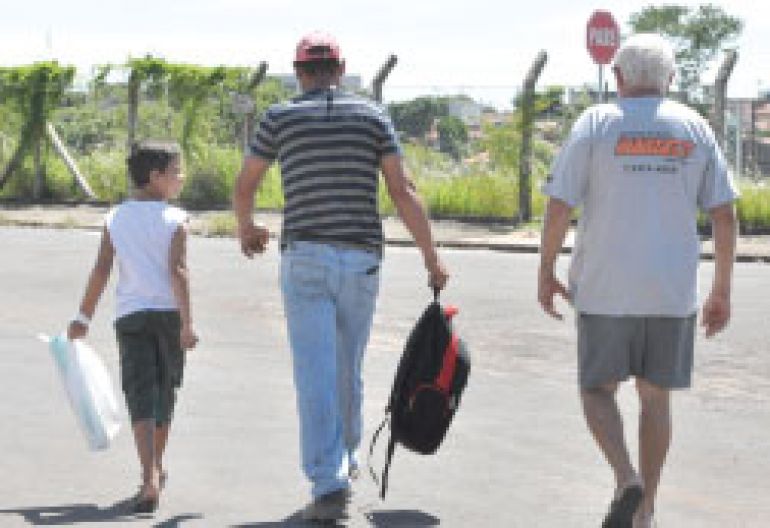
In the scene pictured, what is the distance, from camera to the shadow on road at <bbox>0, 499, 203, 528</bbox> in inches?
286

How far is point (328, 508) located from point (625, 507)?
109 cm

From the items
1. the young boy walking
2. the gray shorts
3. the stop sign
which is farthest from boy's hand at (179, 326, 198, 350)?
the stop sign

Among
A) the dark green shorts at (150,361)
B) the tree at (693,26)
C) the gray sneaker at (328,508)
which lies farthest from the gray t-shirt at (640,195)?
the tree at (693,26)

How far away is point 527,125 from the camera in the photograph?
2577 centimetres

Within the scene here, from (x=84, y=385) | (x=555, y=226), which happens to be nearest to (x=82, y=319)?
(x=84, y=385)

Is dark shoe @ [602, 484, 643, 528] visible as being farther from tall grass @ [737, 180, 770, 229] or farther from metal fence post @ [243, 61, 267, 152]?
metal fence post @ [243, 61, 267, 152]

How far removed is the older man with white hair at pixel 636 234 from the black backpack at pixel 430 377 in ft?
1.98

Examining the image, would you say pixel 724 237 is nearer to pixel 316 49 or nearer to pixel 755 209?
pixel 316 49

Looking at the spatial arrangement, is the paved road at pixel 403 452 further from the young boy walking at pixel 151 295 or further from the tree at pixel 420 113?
the tree at pixel 420 113

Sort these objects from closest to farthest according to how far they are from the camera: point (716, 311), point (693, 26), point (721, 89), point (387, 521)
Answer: point (716, 311)
point (387, 521)
point (721, 89)
point (693, 26)

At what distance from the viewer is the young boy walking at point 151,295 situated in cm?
762

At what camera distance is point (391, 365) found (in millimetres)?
12117

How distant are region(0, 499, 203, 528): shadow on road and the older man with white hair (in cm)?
155

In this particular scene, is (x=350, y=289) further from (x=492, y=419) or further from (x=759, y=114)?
(x=759, y=114)
